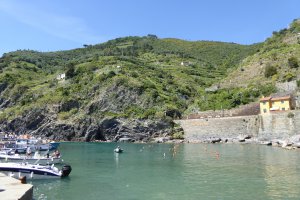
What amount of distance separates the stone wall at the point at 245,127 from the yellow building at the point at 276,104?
245 centimetres

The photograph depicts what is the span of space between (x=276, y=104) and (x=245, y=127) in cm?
805

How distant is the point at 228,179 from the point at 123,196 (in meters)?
10.7

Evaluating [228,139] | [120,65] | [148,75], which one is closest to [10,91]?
[120,65]

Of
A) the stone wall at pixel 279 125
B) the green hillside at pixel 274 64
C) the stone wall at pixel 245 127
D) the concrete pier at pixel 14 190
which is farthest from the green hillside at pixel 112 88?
the concrete pier at pixel 14 190

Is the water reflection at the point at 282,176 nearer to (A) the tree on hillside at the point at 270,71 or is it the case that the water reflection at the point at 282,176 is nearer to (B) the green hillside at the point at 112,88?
(B) the green hillside at the point at 112,88

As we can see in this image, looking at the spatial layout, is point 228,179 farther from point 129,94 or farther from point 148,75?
point 148,75

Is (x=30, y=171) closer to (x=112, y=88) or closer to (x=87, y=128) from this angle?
(x=87, y=128)

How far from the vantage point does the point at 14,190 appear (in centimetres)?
1891

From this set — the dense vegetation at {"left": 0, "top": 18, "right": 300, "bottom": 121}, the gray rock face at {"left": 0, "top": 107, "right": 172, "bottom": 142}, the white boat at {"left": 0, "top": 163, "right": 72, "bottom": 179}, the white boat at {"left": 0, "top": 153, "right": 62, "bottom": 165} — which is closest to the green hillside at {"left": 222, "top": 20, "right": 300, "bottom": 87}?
the dense vegetation at {"left": 0, "top": 18, "right": 300, "bottom": 121}

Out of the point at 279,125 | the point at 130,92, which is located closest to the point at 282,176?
the point at 279,125

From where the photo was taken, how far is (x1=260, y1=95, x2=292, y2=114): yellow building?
237ft

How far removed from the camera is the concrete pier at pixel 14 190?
56.4 feet

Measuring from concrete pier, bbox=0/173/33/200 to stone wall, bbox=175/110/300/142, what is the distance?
55769 millimetres

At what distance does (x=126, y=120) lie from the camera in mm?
101500
